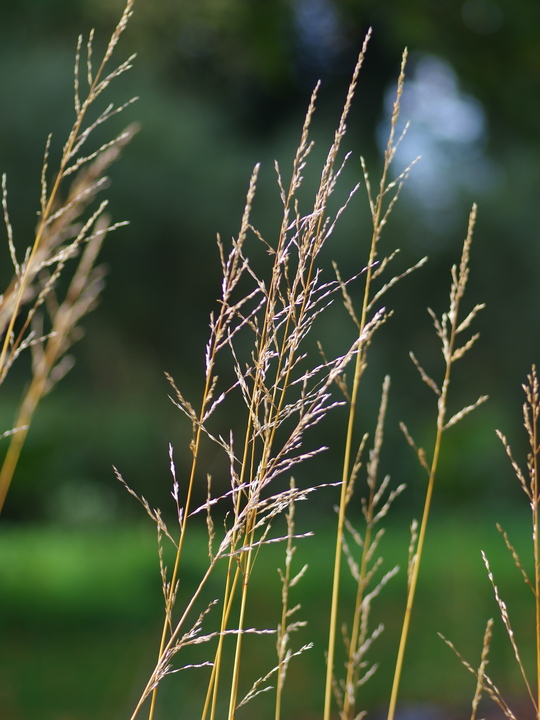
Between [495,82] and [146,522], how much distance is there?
490 cm

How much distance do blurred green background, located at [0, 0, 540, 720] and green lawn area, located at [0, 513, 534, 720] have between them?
0.02m

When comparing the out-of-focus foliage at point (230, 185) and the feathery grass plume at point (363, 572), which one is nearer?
Result: the feathery grass plume at point (363, 572)

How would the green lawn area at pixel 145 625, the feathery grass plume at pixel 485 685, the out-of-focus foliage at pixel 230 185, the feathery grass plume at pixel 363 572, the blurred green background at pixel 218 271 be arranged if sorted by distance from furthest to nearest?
the out-of-focus foliage at pixel 230 185
the blurred green background at pixel 218 271
the green lawn area at pixel 145 625
the feathery grass plume at pixel 363 572
the feathery grass plume at pixel 485 685

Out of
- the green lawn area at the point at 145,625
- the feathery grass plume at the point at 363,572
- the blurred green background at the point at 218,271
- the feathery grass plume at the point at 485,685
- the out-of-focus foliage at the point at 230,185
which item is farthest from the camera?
the out-of-focus foliage at the point at 230,185

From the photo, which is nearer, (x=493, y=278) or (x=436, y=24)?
(x=436, y=24)

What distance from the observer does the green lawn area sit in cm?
418

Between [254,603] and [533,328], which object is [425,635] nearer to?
[254,603]

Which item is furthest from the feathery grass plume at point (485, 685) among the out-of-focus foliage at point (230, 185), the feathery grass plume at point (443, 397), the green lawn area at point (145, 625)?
the out-of-focus foliage at point (230, 185)

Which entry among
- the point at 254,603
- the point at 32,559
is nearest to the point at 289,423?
the point at 254,603

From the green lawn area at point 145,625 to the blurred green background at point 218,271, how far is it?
0.06 feet

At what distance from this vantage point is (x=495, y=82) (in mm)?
6355

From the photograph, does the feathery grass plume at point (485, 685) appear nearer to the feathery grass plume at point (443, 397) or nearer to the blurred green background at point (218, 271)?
the feathery grass plume at point (443, 397)

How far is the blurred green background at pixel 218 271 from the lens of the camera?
17.0ft

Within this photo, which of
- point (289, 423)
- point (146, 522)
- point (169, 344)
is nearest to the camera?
point (146, 522)
